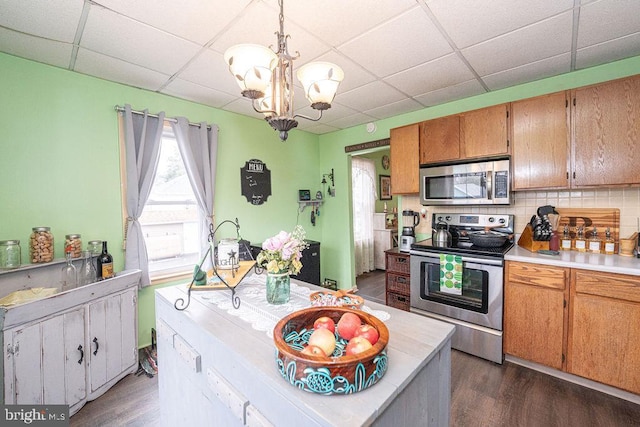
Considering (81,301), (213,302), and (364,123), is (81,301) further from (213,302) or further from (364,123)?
(364,123)

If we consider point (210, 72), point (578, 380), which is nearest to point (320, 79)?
point (210, 72)

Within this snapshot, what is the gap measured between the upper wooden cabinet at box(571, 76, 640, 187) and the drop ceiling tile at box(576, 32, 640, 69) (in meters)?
0.26

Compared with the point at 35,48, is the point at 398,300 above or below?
below

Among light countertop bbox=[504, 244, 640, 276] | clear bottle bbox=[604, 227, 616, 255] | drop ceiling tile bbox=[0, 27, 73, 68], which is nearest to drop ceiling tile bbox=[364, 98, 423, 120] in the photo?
light countertop bbox=[504, 244, 640, 276]

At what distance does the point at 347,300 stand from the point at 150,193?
93.2 inches

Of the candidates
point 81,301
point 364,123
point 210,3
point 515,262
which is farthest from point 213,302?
point 364,123

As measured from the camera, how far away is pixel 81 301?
1853 millimetres

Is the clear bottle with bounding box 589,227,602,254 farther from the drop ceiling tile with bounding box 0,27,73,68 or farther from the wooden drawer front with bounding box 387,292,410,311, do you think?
the drop ceiling tile with bounding box 0,27,73,68

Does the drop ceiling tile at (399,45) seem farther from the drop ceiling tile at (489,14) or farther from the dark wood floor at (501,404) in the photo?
the dark wood floor at (501,404)

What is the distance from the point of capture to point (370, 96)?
112 inches

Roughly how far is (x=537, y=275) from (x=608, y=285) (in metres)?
0.38

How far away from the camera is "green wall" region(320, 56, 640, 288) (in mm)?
2623

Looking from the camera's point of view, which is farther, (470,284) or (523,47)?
(470,284)

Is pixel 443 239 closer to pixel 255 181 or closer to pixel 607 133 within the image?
pixel 607 133
